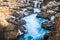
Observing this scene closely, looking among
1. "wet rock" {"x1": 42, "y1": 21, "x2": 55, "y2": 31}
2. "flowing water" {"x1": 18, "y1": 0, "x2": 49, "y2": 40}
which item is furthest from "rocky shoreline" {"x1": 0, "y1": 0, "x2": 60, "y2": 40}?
"flowing water" {"x1": 18, "y1": 0, "x2": 49, "y2": 40}

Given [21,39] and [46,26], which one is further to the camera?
[46,26]

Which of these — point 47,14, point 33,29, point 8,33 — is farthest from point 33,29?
point 47,14

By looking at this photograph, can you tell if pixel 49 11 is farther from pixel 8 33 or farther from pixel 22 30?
pixel 8 33

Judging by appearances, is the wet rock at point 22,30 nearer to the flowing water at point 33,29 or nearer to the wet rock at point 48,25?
the flowing water at point 33,29

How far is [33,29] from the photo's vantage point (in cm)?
1402

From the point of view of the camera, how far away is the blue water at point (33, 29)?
1285 centimetres

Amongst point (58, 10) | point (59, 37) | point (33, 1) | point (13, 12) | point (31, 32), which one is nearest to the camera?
point (59, 37)

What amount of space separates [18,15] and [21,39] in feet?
14.0

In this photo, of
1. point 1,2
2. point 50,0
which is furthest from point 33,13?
point 1,2

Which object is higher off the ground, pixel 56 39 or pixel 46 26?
pixel 56 39

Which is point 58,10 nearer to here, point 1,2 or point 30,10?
point 30,10

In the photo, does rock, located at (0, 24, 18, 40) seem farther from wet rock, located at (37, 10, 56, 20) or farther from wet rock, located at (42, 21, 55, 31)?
wet rock, located at (37, 10, 56, 20)

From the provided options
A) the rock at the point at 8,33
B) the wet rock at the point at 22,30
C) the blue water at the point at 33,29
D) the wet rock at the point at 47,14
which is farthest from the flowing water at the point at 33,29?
the rock at the point at 8,33

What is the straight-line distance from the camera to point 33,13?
1783 centimetres
